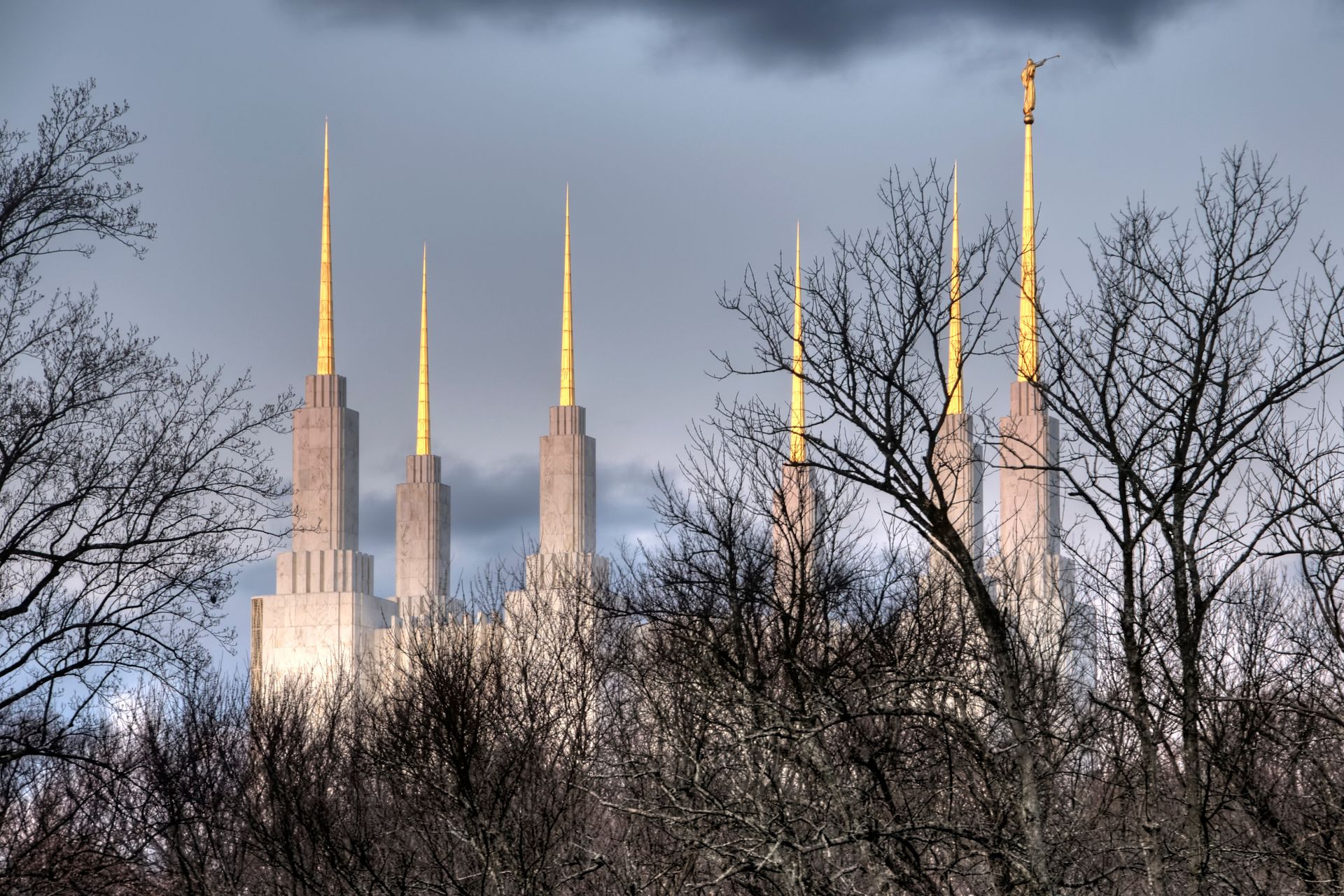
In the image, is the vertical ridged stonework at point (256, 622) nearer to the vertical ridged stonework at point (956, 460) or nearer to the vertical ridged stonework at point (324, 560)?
the vertical ridged stonework at point (324, 560)

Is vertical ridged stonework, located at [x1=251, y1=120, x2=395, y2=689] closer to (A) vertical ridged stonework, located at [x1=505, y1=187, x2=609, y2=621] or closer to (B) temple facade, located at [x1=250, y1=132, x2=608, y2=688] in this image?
(B) temple facade, located at [x1=250, y1=132, x2=608, y2=688]

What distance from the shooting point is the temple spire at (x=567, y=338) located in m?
95.7

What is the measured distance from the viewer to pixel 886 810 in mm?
20547

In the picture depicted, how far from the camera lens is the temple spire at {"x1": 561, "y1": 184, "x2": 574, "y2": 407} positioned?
95688 mm

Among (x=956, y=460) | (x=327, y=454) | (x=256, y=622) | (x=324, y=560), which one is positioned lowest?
(x=956, y=460)

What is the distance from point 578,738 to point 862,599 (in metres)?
6.79

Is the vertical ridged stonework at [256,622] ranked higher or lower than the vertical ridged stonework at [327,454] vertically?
lower

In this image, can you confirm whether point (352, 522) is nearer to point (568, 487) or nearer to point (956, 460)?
point (568, 487)

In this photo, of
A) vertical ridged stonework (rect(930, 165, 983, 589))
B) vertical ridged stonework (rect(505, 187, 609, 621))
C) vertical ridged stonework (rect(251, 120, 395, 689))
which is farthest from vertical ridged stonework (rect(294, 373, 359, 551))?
vertical ridged stonework (rect(930, 165, 983, 589))

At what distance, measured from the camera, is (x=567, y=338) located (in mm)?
98188

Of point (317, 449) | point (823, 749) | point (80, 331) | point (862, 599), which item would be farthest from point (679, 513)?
point (317, 449)

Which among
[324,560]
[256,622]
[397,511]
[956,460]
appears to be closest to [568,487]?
[397,511]

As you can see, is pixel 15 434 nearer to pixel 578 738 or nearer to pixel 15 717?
pixel 15 717

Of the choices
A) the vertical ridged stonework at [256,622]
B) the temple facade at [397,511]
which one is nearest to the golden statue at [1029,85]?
the temple facade at [397,511]
